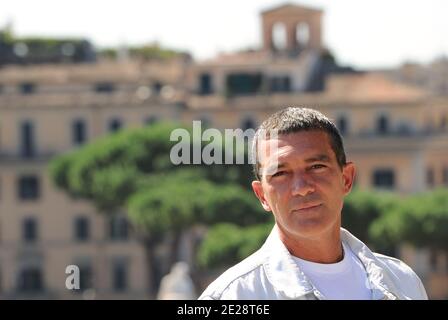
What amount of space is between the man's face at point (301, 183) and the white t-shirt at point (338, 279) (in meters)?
0.08

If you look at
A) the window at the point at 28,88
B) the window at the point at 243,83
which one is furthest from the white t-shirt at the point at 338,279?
the window at the point at 28,88

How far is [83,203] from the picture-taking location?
53469 mm

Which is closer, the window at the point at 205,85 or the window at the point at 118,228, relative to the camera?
the window at the point at 118,228

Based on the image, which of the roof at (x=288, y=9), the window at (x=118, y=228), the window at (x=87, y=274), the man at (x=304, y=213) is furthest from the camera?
the roof at (x=288, y=9)

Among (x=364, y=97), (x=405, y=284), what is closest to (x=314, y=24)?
(x=364, y=97)

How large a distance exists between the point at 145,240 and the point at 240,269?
4246cm

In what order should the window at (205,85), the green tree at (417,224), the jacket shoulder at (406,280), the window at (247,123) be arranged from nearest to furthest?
the jacket shoulder at (406,280) < the green tree at (417,224) < the window at (247,123) < the window at (205,85)

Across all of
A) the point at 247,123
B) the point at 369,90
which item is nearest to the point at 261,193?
the point at 247,123

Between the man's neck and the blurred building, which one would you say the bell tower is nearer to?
the blurred building

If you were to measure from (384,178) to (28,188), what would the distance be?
11.6 metres

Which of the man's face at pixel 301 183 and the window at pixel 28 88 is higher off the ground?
the man's face at pixel 301 183

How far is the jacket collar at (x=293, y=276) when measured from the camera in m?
3.77

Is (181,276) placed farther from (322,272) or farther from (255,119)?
(255,119)

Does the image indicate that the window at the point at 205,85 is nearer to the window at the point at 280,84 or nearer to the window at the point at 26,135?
the window at the point at 280,84
